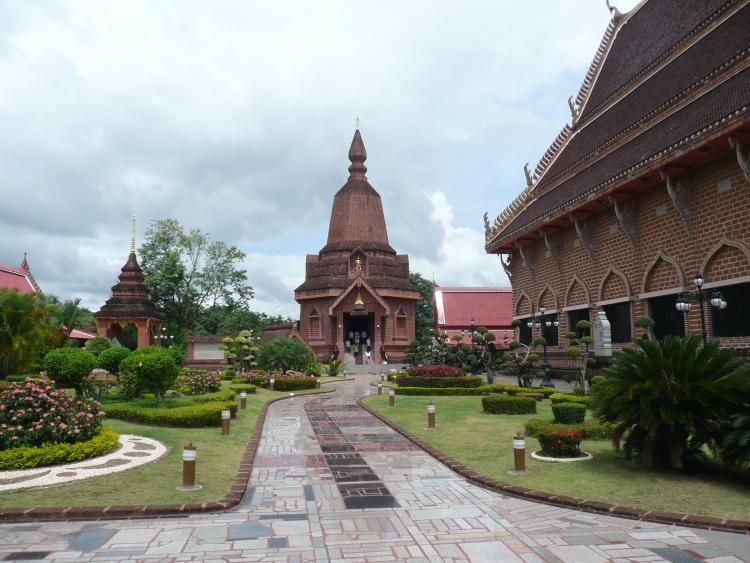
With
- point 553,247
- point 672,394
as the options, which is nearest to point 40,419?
point 672,394

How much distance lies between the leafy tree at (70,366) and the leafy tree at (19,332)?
782cm

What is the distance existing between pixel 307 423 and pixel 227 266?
34.8 metres

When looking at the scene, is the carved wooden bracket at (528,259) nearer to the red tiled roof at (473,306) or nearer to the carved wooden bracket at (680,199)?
the carved wooden bracket at (680,199)

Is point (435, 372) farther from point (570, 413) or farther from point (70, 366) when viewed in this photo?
point (70, 366)

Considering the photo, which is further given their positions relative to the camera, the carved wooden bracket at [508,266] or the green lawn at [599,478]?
the carved wooden bracket at [508,266]

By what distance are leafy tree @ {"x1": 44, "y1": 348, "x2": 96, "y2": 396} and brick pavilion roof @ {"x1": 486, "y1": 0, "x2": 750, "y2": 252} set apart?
16.2 meters

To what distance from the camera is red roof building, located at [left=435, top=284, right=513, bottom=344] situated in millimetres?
44594

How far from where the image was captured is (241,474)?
29.4 ft

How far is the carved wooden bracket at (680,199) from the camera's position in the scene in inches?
695

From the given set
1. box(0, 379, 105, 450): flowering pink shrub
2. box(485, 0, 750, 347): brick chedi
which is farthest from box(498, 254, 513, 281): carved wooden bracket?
box(0, 379, 105, 450): flowering pink shrub

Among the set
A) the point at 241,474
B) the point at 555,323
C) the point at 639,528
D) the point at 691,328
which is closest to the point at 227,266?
the point at 555,323

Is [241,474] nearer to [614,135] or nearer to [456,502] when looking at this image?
[456,502]

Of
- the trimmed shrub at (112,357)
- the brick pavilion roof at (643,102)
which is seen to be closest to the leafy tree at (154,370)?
the trimmed shrub at (112,357)

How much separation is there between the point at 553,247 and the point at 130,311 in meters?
28.0
